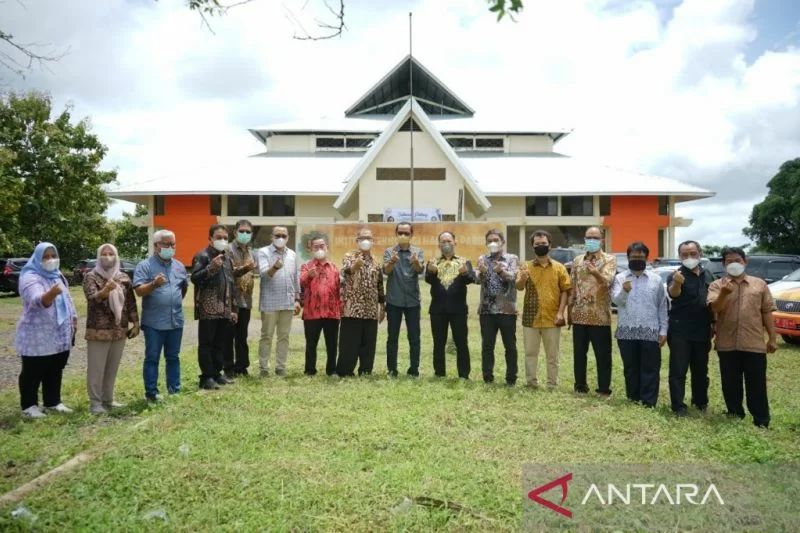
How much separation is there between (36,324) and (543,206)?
100.0ft

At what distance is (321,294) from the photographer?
7.73 m

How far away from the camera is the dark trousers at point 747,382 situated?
5.91 metres

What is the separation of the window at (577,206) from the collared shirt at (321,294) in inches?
1115

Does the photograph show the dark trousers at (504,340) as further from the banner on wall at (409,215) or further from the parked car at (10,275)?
the parked car at (10,275)

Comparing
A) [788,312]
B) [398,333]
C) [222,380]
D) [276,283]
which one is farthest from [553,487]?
[788,312]

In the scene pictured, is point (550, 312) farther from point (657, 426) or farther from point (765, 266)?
point (765, 266)

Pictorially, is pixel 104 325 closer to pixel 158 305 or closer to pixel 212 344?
pixel 158 305

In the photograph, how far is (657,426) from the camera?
561 centimetres

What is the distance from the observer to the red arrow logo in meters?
3.91

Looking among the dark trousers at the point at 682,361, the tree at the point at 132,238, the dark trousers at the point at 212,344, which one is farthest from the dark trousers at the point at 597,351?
the tree at the point at 132,238

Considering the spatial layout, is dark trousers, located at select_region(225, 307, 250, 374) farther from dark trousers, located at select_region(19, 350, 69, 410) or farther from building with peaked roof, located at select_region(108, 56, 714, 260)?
building with peaked roof, located at select_region(108, 56, 714, 260)

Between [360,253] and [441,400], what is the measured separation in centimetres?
226

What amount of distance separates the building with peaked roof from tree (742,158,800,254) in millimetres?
9230

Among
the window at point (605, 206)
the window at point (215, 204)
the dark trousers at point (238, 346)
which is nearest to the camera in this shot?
the dark trousers at point (238, 346)
